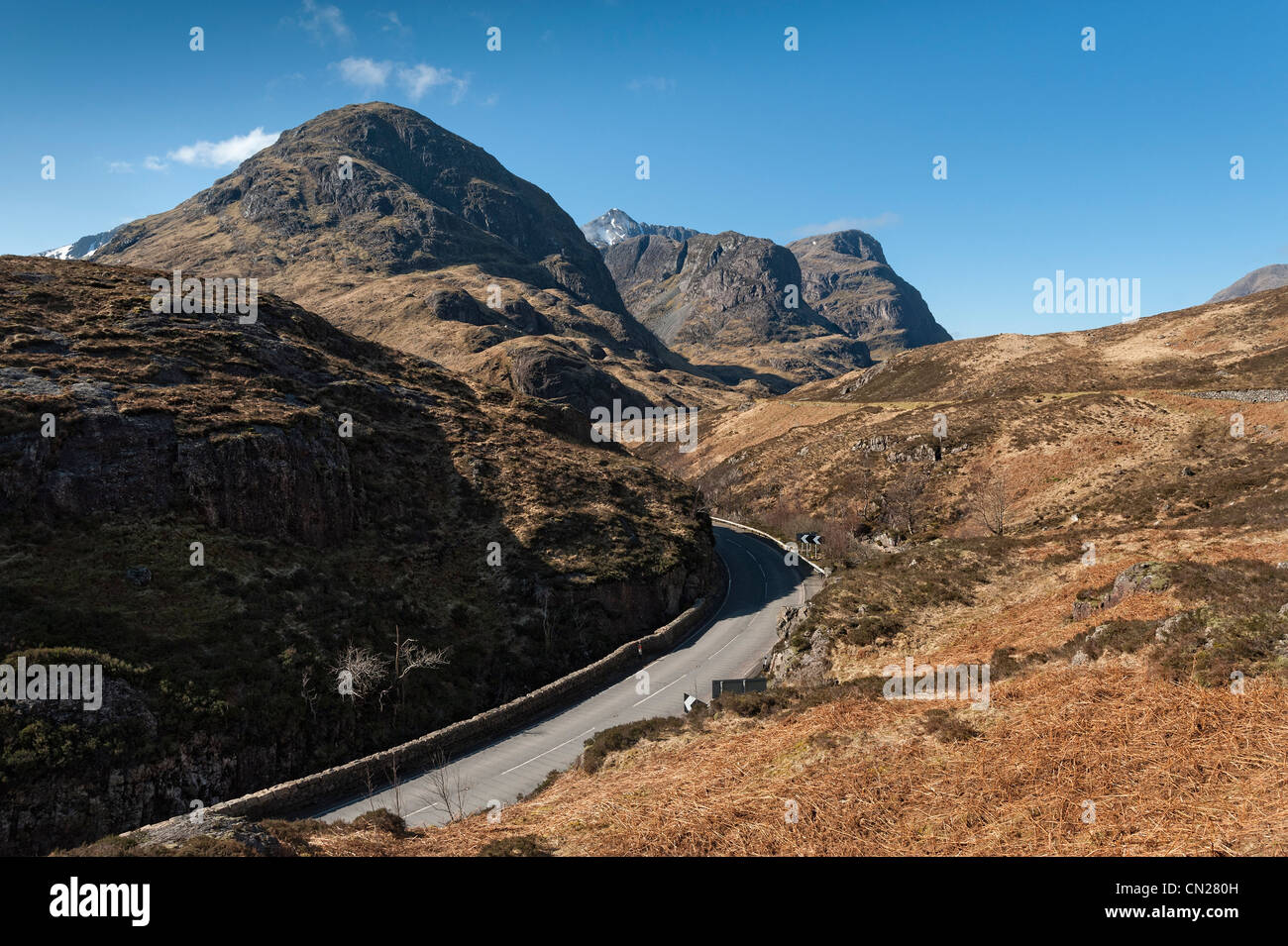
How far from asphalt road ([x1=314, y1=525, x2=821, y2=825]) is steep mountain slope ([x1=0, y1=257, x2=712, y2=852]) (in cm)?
299

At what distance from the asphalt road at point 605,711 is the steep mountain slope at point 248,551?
118 inches

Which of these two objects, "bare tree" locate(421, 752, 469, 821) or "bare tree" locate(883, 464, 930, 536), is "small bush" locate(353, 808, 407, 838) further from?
"bare tree" locate(883, 464, 930, 536)

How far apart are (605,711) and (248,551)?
19.2 m

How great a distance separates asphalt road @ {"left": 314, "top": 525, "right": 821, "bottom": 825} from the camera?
2252cm

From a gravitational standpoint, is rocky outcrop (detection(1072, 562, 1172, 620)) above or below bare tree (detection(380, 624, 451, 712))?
above

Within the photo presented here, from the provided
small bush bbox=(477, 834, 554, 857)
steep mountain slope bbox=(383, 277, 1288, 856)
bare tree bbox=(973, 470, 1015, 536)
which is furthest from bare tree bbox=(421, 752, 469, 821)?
bare tree bbox=(973, 470, 1015, 536)

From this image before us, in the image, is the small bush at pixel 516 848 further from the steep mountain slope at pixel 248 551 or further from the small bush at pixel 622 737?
the steep mountain slope at pixel 248 551

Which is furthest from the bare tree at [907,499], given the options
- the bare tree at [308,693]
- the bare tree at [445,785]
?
the bare tree at [308,693]

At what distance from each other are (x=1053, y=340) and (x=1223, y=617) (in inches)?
4369

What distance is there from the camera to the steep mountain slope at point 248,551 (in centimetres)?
2170

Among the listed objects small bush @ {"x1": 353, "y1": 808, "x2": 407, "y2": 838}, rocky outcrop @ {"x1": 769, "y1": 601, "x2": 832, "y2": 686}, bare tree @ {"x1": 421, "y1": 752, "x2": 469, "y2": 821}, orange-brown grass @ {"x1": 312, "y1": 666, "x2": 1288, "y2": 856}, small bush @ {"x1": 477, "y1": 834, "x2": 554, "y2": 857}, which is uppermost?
orange-brown grass @ {"x1": 312, "y1": 666, "x2": 1288, "y2": 856}

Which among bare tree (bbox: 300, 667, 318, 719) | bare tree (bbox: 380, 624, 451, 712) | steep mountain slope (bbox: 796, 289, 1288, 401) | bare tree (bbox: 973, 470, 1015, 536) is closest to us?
bare tree (bbox: 300, 667, 318, 719)

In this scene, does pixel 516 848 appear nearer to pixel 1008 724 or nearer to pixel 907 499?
pixel 1008 724
